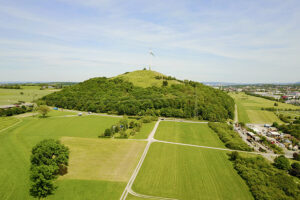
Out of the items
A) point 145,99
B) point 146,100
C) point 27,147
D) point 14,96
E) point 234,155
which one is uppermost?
point 14,96

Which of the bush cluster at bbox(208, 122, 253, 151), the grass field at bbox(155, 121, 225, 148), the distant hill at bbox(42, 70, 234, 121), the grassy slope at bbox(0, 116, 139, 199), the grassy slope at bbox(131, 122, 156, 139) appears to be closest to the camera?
the grassy slope at bbox(0, 116, 139, 199)

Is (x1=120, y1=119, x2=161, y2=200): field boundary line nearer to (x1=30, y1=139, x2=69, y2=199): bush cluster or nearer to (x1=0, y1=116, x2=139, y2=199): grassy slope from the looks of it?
(x1=0, y1=116, x2=139, y2=199): grassy slope

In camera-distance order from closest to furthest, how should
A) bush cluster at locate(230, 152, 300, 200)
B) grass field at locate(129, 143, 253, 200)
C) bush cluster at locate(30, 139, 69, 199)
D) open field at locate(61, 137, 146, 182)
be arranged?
bush cluster at locate(30, 139, 69, 199) → bush cluster at locate(230, 152, 300, 200) → grass field at locate(129, 143, 253, 200) → open field at locate(61, 137, 146, 182)

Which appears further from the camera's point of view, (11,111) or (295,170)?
(11,111)

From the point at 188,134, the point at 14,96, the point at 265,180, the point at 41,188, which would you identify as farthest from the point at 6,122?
the point at 265,180

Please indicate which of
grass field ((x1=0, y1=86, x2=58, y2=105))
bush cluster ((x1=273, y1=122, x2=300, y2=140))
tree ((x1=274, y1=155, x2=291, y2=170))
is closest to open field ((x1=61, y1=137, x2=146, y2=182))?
tree ((x1=274, y1=155, x2=291, y2=170))

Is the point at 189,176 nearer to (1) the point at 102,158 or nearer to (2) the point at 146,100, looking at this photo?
(1) the point at 102,158

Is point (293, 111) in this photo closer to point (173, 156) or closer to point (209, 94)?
point (209, 94)

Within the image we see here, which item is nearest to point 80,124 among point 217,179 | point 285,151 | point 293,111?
point 217,179

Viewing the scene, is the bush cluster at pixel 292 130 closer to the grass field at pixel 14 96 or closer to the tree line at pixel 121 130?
the tree line at pixel 121 130
